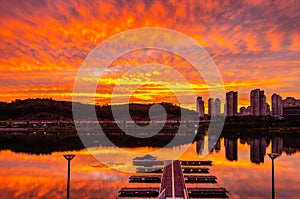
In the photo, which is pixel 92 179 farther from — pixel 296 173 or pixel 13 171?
pixel 296 173

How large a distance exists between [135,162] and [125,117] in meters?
157

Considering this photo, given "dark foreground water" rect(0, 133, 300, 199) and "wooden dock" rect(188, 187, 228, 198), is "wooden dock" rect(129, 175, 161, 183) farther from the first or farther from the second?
"wooden dock" rect(188, 187, 228, 198)

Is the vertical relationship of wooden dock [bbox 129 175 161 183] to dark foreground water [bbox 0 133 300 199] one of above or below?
above

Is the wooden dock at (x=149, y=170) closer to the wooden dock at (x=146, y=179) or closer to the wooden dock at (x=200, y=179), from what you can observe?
the wooden dock at (x=146, y=179)

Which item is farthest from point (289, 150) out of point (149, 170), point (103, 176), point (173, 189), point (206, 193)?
point (173, 189)

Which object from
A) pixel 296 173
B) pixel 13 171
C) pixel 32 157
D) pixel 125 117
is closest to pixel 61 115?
pixel 125 117

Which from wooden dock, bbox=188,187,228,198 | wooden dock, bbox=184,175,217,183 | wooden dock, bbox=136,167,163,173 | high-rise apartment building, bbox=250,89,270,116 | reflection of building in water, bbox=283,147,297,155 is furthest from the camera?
high-rise apartment building, bbox=250,89,270,116

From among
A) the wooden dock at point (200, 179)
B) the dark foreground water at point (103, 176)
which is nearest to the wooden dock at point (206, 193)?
the dark foreground water at point (103, 176)

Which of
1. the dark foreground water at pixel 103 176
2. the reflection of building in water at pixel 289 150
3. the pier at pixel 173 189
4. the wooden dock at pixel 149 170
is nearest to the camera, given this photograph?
the pier at pixel 173 189

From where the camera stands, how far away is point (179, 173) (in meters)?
32.8

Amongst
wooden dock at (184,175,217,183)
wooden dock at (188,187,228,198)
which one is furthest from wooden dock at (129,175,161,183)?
wooden dock at (188,187,228,198)

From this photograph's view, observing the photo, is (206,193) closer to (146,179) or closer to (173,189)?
(173,189)

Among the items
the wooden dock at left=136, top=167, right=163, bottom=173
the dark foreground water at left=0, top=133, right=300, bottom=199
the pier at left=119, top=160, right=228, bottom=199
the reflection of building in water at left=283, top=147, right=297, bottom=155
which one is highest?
the pier at left=119, top=160, right=228, bottom=199

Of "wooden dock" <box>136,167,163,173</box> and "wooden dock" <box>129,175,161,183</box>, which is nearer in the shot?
"wooden dock" <box>129,175,161,183</box>
